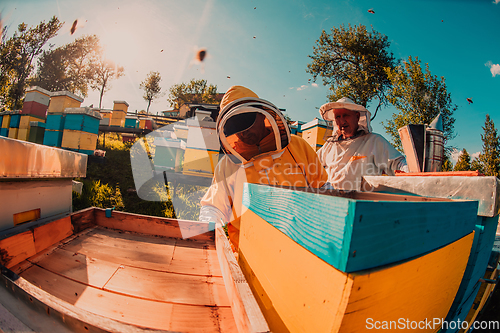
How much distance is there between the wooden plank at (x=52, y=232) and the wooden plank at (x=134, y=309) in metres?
0.32

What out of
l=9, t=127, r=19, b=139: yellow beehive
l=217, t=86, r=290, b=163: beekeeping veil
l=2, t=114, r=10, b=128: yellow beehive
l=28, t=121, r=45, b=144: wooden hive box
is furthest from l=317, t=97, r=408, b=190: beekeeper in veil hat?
l=2, t=114, r=10, b=128: yellow beehive

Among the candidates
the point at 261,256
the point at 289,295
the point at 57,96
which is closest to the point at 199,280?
the point at 261,256

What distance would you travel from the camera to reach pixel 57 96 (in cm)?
659

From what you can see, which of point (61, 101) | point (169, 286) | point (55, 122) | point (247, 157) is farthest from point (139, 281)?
point (61, 101)

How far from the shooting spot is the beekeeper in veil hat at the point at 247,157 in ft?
5.32

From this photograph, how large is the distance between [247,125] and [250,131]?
0.07 m

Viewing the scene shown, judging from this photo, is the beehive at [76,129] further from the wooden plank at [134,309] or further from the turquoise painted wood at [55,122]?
the wooden plank at [134,309]

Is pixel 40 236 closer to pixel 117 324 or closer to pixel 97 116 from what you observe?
pixel 117 324

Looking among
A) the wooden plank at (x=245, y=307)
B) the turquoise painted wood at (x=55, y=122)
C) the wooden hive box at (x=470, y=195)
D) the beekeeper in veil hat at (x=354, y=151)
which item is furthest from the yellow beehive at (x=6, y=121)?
the wooden hive box at (x=470, y=195)

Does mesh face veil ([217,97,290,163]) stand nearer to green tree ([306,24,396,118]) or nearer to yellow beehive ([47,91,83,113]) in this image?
yellow beehive ([47,91,83,113])

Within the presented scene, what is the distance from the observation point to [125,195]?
5.16 m

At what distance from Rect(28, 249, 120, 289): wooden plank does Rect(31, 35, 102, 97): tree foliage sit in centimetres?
3223

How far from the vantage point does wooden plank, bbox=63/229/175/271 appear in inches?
55.3

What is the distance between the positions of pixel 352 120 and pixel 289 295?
104 inches
